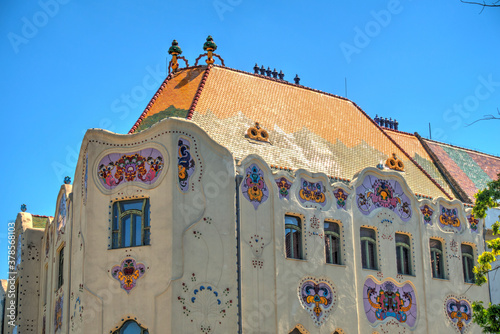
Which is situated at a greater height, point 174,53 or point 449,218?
point 174,53

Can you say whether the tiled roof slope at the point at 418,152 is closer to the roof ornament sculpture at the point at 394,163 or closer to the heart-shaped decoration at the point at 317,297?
the roof ornament sculpture at the point at 394,163

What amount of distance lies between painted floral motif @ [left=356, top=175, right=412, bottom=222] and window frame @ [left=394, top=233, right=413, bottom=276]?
34.8 inches

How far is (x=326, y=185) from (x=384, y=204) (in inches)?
106

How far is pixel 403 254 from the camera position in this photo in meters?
32.4

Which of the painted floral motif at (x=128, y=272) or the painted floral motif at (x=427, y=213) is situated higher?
the painted floral motif at (x=427, y=213)

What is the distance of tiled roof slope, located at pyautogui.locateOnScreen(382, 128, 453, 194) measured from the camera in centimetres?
3746

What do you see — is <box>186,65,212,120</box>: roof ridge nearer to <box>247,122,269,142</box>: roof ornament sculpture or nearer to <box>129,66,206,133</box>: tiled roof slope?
<box>129,66,206,133</box>: tiled roof slope

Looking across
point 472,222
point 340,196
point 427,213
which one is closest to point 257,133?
point 340,196

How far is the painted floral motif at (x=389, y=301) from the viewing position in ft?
101

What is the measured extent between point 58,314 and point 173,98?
9.09m

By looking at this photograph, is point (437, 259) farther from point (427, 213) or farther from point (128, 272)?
A: point (128, 272)

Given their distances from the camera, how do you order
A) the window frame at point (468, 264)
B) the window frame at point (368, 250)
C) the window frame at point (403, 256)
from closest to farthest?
the window frame at point (368, 250), the window frame at point (403, 256), the window frame at point (468, 264)

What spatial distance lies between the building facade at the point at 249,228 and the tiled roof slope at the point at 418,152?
1.79 metres

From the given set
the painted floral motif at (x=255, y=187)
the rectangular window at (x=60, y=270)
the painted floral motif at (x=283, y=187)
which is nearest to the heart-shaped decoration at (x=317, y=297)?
the painted floral motif at (x=283, y=187)
